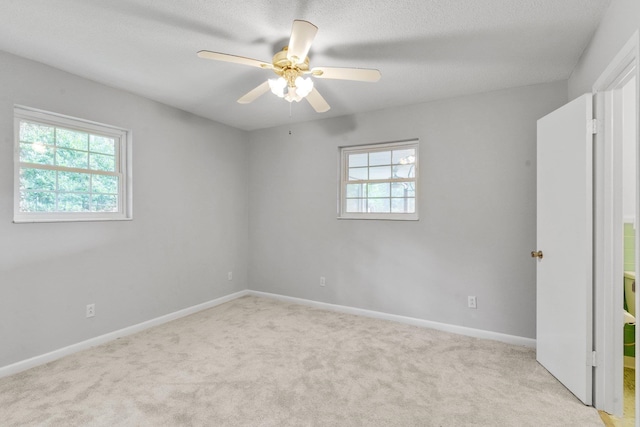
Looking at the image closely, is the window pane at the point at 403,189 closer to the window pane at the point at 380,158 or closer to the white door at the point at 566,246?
the window pane at the point at 380,158

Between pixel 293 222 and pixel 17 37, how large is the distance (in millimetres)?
3057

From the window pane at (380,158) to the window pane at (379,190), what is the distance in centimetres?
26

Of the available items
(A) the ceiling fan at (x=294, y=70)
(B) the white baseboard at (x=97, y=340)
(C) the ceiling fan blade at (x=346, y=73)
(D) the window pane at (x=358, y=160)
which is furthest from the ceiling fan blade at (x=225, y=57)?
(B) the white baseboard at (x=97, y=340)

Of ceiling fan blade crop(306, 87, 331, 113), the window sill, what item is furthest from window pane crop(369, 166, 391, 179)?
ceiling fan blade crop(306, 87, 331, 113)

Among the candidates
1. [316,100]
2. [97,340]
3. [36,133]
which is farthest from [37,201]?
[316,100]

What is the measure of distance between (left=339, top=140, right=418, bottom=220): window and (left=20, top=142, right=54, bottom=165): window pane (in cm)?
294

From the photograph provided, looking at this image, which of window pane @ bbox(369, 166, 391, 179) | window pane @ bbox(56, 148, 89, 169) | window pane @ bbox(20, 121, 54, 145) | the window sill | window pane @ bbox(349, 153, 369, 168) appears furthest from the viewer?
window pane @ bbox(349, 153, 369, 168)

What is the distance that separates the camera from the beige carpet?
6.11 ft

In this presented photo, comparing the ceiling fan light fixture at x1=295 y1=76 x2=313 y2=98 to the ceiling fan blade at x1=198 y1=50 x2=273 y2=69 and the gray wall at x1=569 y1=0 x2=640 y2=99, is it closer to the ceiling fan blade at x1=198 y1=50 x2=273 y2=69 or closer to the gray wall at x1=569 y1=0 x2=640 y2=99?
the ceiling fan blade at x1=198 y1=50 x2=273 y2=69

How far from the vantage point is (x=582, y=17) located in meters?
1.89

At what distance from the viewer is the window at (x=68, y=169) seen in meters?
2.48

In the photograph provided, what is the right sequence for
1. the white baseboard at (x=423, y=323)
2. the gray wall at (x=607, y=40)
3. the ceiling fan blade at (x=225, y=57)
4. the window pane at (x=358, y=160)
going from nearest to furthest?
the gray wall at (x=607, y=40)
the ceiling fan blade at (x=225, y=57)
the white baseboard at (x=423, y=323)
the window pane at (x=358, y=160)

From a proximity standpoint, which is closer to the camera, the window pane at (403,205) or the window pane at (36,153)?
the window pane at (36,153)

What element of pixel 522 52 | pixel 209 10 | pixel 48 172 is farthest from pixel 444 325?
pixel 48 172
